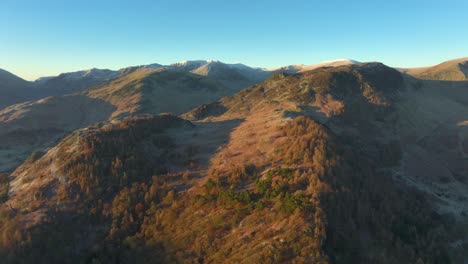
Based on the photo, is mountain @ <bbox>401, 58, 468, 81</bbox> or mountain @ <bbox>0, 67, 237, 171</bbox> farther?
mountain @ <bbox>401, 58, 468, 81</bbox>

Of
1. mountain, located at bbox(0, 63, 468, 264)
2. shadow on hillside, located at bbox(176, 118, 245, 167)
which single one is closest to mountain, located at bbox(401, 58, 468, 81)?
mountain, located at bbox(0, 63, 468, 264)

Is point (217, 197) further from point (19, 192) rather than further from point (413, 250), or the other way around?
point (19, 192)

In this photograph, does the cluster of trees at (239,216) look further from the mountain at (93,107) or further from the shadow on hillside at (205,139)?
the mountain at (93,107)

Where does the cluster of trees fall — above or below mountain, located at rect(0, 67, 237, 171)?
below

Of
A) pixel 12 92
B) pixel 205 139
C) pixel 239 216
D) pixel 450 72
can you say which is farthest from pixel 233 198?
pixel 12 92

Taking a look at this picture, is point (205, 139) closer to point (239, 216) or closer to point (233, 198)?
point (233, 198)

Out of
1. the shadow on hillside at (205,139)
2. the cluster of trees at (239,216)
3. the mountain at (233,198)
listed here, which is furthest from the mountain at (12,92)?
the cluster of trees at (239,216)

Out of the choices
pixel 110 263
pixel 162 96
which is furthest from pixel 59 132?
pixel 110 263

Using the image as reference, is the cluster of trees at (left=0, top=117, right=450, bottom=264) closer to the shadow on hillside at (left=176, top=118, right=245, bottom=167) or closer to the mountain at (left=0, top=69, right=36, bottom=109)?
the shadow on hillside at (left=176, top=118, right=245, bottom=167)
